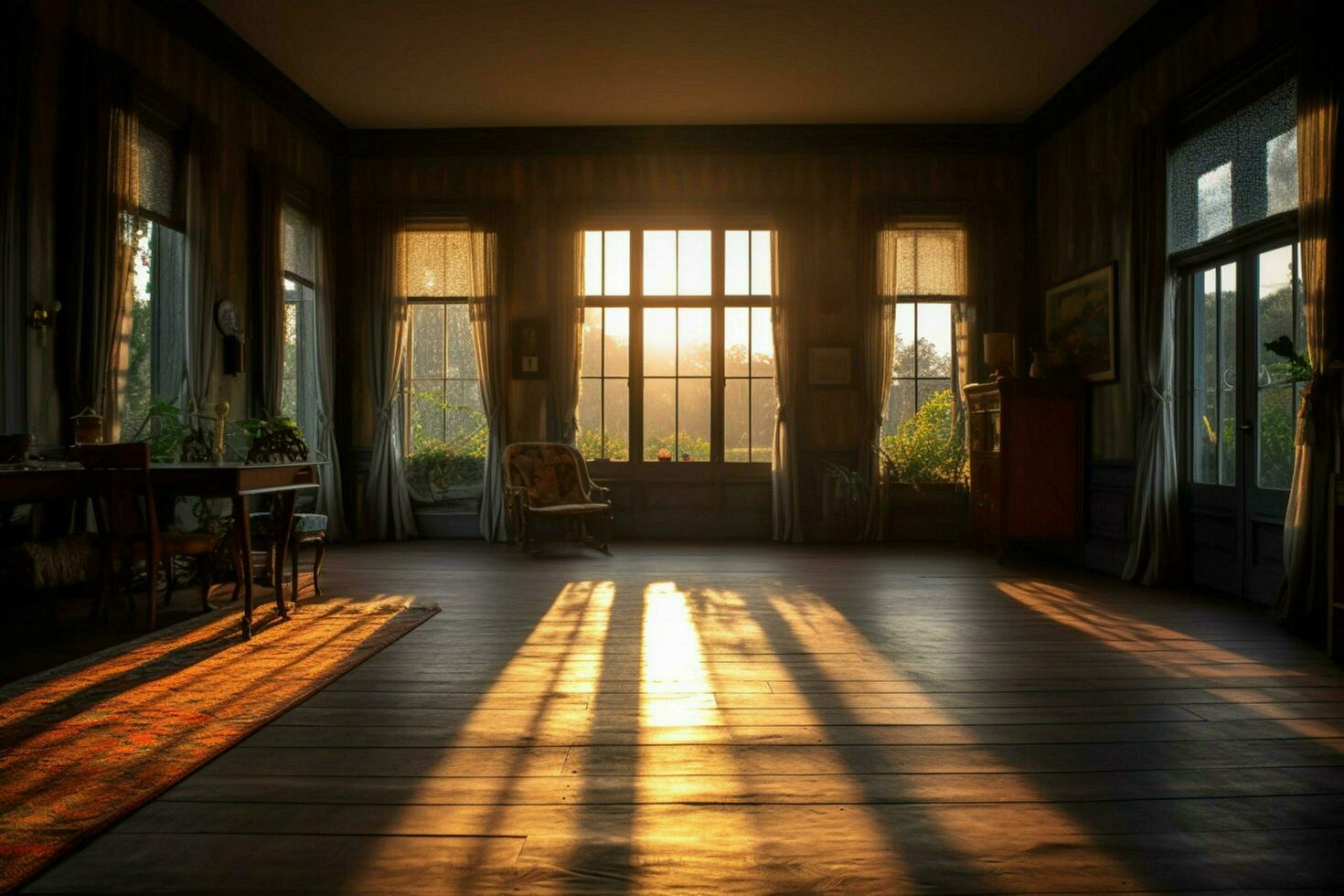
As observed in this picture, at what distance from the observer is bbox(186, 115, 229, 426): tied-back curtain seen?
6594 millimetres

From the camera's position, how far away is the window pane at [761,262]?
9.21 metres

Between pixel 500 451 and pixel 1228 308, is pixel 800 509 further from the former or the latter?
pixel 1228 308

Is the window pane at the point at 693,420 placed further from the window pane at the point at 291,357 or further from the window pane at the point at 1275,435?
the window pane at the point at 1275,435

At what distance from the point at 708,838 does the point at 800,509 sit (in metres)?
6.97

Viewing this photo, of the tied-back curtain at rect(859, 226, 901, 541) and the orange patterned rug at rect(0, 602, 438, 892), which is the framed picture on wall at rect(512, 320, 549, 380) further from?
the orange patterned rug at rect(0, 602, 438, 892)

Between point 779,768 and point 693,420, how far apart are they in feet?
21.9

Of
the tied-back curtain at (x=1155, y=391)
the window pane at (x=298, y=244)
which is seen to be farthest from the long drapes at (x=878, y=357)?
the window pane at (x=298, y=244)

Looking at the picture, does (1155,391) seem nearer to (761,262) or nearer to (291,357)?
(761,262)

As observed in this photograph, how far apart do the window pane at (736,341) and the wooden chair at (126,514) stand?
5483 millimetres

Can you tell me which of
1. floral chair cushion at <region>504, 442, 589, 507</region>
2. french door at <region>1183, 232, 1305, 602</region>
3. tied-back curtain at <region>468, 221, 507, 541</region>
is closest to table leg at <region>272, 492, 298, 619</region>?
floral chair cushion at <region>504, 442, 589, 507</region>

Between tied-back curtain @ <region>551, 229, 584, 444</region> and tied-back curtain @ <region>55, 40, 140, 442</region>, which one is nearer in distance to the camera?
tied-back curtain @ <region>55, 40, 140, 442</region>

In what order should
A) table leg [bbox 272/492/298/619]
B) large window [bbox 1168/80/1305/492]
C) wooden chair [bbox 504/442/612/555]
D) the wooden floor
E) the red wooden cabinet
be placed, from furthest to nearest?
wooden chair [bbox 504/442/612/555]
the red wooden cabinet
large window [bbox 1168/80/1305/492]
table leg [bbox 272/492/298/619]
the wooden floor

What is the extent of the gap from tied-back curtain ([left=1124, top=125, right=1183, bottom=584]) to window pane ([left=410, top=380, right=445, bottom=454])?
597 centimetres

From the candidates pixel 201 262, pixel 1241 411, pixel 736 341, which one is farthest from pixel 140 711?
pixel 736 341
